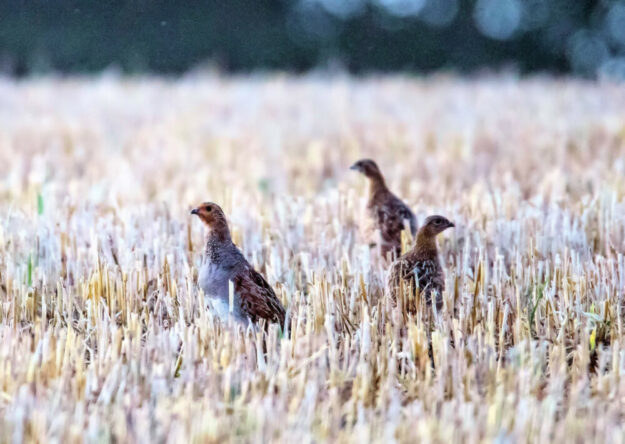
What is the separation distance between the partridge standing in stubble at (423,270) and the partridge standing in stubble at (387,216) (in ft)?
2.19

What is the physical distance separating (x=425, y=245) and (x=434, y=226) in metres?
0.13

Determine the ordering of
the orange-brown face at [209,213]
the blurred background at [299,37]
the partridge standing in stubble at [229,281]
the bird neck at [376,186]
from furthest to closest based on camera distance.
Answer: the blurred background at [299,37]
the bird neck at [376,186]
the orange-brown face at [209,213]
the partridge standing in stubble at [229,281]

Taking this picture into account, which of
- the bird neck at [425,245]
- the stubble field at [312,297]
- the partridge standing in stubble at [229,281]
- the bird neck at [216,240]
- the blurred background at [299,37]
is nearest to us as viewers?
the stubble field at [312,297]

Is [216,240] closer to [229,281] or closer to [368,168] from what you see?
[229,281]

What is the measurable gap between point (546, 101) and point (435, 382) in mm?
10902

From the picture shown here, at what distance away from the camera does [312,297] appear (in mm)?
5051

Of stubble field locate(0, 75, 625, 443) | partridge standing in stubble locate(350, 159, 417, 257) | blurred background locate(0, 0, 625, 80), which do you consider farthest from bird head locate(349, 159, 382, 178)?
blurred background locate(0, 0, 625, 80)

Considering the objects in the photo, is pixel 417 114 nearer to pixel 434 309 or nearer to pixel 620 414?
pixel 434 309

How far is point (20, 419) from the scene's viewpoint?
3.51 m

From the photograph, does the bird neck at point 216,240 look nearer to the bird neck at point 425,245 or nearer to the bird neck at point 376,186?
the bird neck at point 425,245

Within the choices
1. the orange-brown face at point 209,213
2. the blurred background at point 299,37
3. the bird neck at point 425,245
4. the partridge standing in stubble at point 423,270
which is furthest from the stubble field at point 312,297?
the blurred background at point 299,37

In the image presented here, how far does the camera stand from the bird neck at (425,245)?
5.59m

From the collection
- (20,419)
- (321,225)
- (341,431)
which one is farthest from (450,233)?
(20,419)

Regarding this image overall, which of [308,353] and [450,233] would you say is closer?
[308,353]
